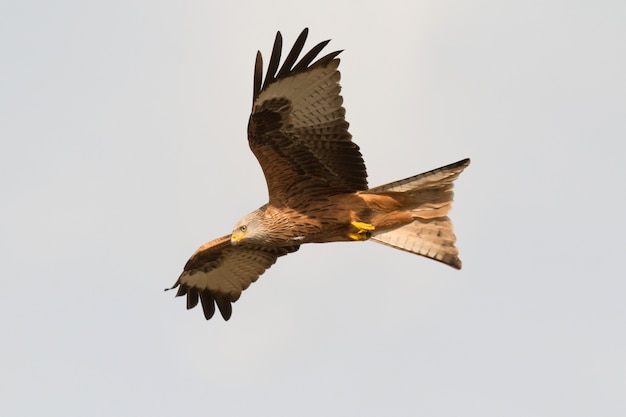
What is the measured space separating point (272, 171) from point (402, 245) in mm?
1728

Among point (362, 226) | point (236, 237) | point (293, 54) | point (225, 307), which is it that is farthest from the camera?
point (225, 307)

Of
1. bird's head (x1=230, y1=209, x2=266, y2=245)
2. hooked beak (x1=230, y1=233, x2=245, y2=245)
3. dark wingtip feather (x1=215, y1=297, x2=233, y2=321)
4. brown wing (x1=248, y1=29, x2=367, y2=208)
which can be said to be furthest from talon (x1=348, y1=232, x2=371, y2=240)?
dark wingtip feather (x1=215, y1=297, x2=233, y2=321)

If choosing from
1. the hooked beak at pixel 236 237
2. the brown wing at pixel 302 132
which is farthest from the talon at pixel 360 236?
the hooked beak at pixel 236 237

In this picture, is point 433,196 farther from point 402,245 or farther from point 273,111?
point 273,111

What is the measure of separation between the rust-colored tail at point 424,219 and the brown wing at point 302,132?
1.63ft

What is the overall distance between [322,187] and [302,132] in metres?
0.75

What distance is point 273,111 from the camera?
13016 mm

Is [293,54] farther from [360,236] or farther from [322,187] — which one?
[360,236]

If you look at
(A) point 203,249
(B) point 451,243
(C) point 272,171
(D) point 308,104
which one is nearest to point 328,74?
(D) point 308,104

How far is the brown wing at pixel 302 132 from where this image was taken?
1280cm

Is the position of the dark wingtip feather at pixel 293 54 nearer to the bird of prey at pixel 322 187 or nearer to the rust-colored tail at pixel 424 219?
the bird of prey at pixel 322 187

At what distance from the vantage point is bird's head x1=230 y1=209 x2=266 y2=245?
13.4 metres

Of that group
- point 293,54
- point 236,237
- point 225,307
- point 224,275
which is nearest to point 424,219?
point 236,237

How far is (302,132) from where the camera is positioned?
13.1 m
